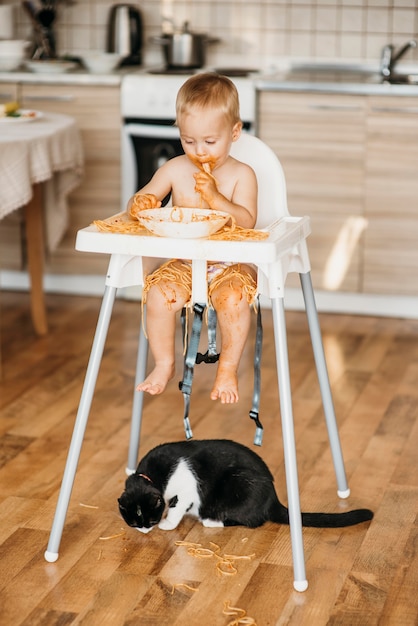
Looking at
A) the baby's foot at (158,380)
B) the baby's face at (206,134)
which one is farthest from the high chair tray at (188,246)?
the baby's foot at (158,380)

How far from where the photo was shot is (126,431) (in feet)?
9.81

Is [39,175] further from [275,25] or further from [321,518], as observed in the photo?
[275,25]

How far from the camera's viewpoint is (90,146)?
14.4 feet

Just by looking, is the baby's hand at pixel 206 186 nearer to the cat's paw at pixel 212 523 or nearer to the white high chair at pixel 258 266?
the white high chair at pixel 258 266

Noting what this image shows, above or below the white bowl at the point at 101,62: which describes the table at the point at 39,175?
below

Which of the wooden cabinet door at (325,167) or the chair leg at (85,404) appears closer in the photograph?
the chair leg at (85,404)

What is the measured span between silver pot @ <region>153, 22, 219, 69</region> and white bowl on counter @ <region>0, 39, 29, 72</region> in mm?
589

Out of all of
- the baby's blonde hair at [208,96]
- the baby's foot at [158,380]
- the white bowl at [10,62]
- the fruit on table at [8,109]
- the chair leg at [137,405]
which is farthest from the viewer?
the white bowl at [10,62]

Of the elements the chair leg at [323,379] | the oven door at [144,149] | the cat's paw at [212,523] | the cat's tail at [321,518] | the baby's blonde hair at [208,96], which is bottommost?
the cat's paw at [212,523]

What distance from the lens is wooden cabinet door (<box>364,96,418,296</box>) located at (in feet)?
13.3

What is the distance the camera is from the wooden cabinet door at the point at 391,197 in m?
4.04

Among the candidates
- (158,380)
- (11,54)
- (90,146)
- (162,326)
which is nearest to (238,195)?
(162,326)

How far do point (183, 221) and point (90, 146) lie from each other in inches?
95.0

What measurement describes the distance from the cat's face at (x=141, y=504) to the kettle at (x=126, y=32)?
276 centimetres
